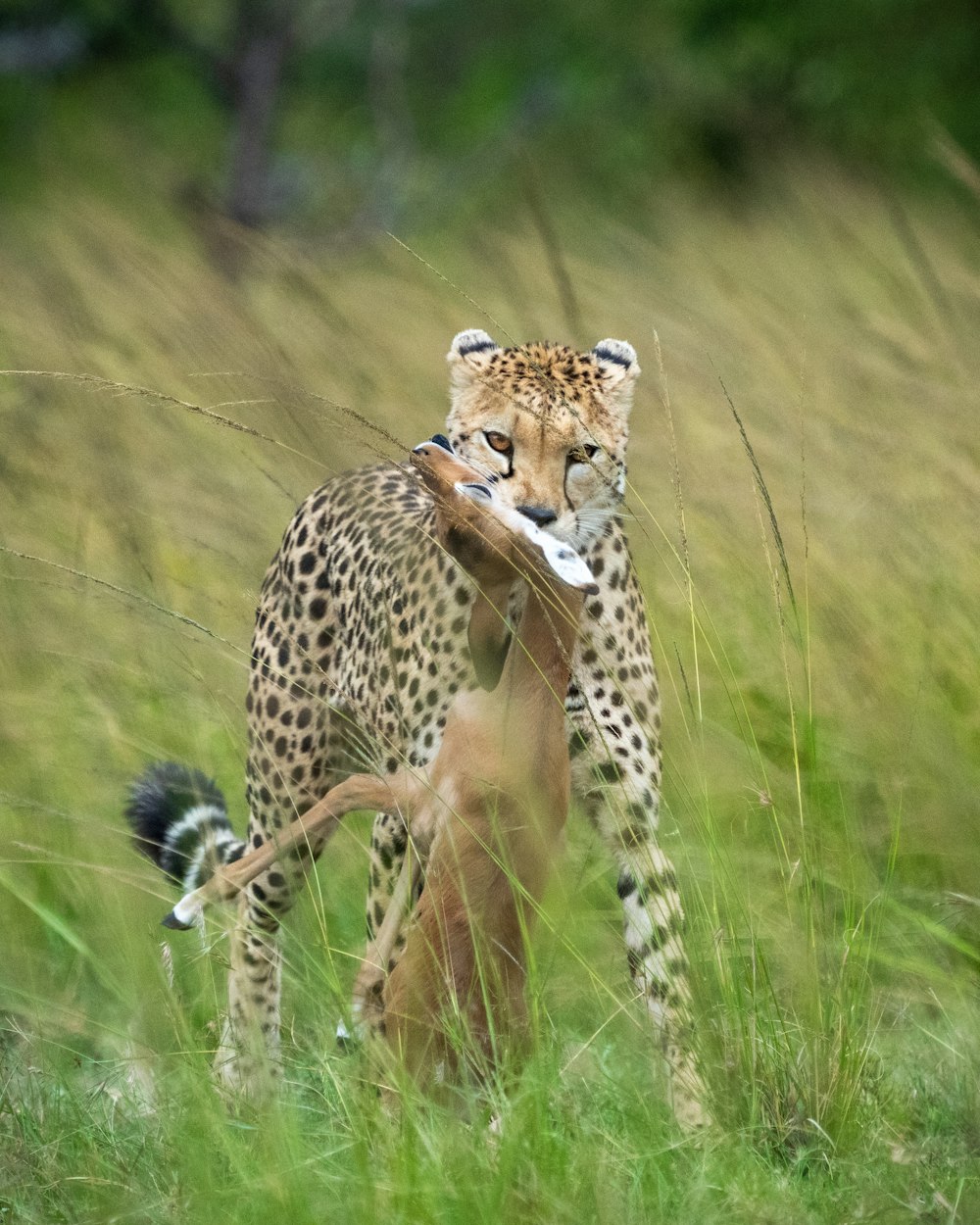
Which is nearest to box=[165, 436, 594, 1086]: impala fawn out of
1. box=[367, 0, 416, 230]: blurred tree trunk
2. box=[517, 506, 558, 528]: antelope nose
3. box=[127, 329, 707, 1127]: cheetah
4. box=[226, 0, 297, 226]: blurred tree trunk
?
box=[127, 329, 707, 1127]: cheetah

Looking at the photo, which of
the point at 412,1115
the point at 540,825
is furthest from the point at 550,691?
the point at 412,1115

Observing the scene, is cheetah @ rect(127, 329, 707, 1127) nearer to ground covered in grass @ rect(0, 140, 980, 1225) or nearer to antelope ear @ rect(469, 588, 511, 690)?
ground covered in grass @ rect(0, 140, 980, 1225)

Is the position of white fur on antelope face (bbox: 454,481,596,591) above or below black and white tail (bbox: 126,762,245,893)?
above

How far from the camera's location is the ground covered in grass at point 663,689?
2264 mm

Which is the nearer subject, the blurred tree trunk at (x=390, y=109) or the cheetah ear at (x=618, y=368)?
the cheetah ear at (x=618, y=368)

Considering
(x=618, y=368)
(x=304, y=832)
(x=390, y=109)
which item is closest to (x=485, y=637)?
(x=304, y=832)

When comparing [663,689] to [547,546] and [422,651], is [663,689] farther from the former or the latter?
[547,546]

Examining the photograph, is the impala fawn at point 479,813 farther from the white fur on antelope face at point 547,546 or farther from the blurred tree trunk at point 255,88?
the blurred tree trunk at point 255,88

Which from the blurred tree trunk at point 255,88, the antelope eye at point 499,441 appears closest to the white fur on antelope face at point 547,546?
the antelope eye at point 499,441

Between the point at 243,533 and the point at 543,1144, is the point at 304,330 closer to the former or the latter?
the point at 243,533

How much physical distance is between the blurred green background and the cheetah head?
0.16m

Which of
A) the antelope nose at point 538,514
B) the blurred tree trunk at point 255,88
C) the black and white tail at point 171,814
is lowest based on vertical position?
the blurred tree trunk at point 255,88

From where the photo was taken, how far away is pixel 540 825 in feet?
7.79

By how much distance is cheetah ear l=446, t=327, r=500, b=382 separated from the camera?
3.46m
